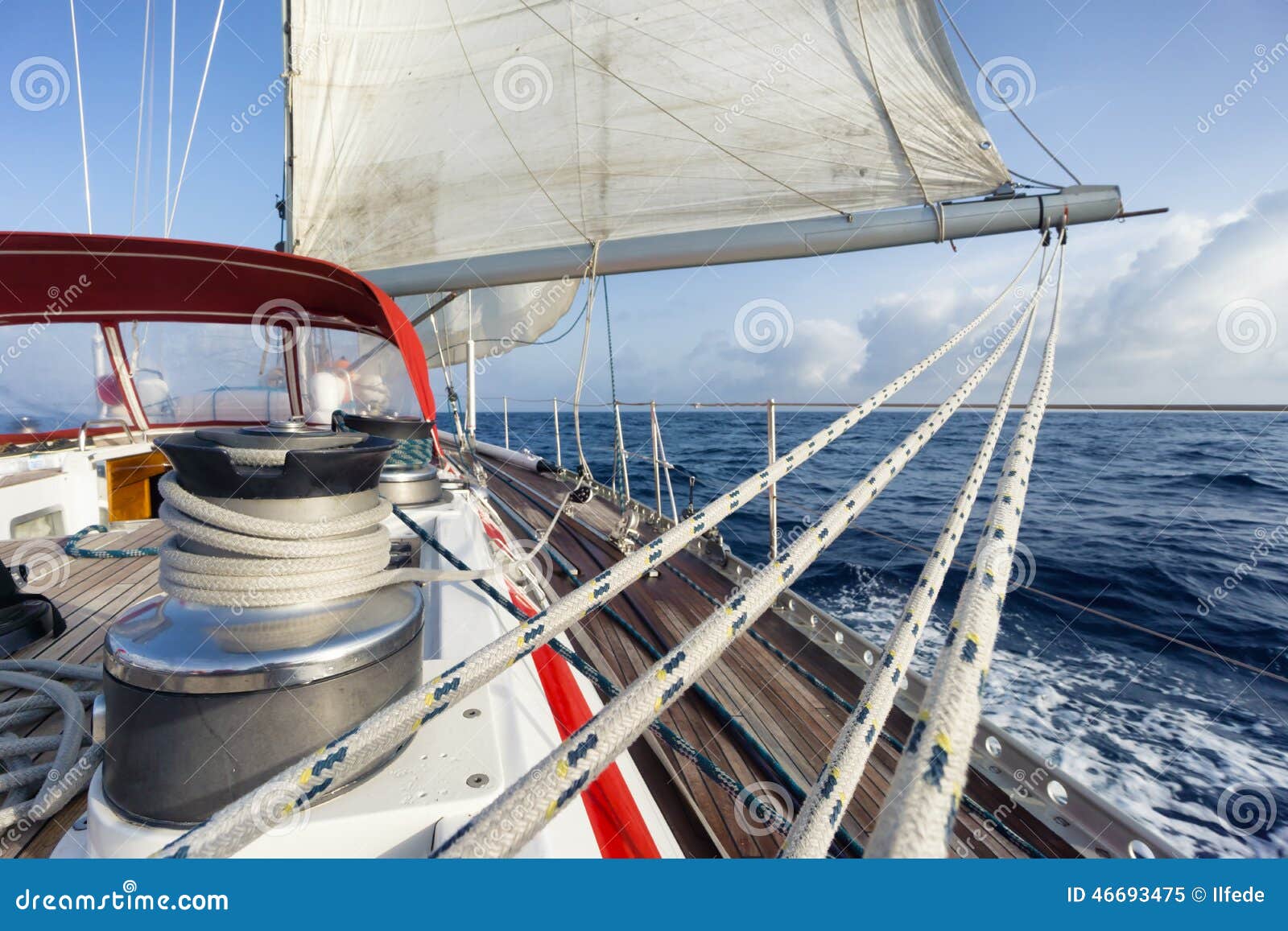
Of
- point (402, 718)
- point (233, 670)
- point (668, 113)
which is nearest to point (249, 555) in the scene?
point (233, 670)

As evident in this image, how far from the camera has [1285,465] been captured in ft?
45.5

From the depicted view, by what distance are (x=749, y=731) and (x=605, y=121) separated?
459 cm

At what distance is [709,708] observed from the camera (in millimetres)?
2072

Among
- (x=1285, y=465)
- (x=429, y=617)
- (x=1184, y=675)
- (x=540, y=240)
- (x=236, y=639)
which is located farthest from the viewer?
(x=1285, y=465)

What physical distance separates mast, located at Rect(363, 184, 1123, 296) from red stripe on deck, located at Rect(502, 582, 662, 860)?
363 cm

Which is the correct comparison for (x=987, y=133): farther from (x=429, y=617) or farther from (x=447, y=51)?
(x=429, y=617)

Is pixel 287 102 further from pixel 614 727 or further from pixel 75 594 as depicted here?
pixel 614 727

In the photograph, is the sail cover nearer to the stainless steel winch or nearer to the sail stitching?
the sail stitching

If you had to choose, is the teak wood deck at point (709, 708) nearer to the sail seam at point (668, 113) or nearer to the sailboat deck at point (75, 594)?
the sailboat deck at point (75, 594)

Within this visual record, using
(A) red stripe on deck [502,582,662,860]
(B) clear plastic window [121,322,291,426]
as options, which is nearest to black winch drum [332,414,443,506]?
(B) clear plastic window [121,322,291,426]

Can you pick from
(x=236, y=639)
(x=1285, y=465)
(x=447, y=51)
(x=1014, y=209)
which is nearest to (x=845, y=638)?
(x=236, y=639)

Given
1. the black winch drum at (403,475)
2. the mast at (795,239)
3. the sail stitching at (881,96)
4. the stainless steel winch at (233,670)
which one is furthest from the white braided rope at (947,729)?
the sail stitching at (881,96)

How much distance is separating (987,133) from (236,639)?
5378 mm

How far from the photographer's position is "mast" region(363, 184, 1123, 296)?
4.08m
